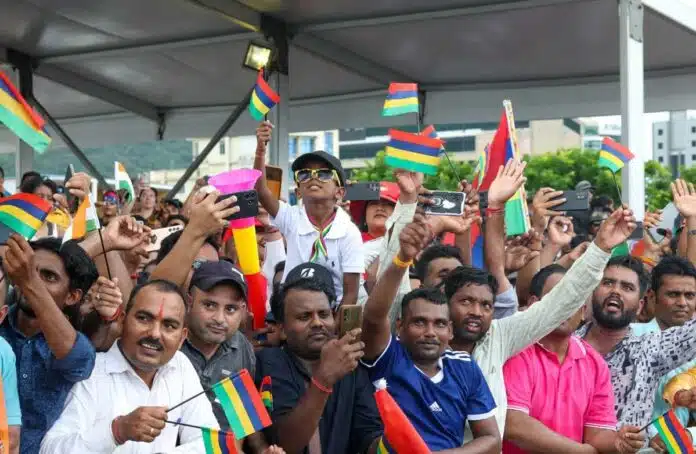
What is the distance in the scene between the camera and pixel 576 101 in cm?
1395

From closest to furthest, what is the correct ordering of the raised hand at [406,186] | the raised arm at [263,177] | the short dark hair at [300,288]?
the short dark hair at [300,288] → the raised hand at [406,186] → the raised arm at [263,177]

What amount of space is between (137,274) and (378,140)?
285ft

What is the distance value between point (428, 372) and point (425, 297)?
34 cm

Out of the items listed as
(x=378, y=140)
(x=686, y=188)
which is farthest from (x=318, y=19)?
(x=378, y=140)

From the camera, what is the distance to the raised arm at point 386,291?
504cm

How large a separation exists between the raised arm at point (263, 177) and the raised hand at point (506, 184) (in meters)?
1.33

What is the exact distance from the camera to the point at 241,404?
450 cm

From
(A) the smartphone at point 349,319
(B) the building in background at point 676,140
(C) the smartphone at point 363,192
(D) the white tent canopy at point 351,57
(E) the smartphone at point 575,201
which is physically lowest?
(A) the smartphone at point 349,319

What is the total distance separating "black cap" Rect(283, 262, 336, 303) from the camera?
5.54 metres

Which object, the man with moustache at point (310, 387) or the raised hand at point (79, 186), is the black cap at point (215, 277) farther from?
the raised hand at point (79, 186)

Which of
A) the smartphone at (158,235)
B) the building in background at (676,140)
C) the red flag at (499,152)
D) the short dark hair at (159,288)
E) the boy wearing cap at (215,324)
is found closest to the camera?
the short dark hair at (159,288)

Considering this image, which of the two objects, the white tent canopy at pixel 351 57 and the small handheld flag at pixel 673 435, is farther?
the white tent canopy at pixel 351 57

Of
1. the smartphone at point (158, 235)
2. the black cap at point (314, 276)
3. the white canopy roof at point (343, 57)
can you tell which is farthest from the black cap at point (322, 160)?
the white canopy roof at point (343, 57)

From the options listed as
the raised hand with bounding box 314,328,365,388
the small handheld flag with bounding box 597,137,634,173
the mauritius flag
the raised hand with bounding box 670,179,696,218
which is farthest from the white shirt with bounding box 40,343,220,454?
the small handheld flag with bounding box 597,137,634,173
